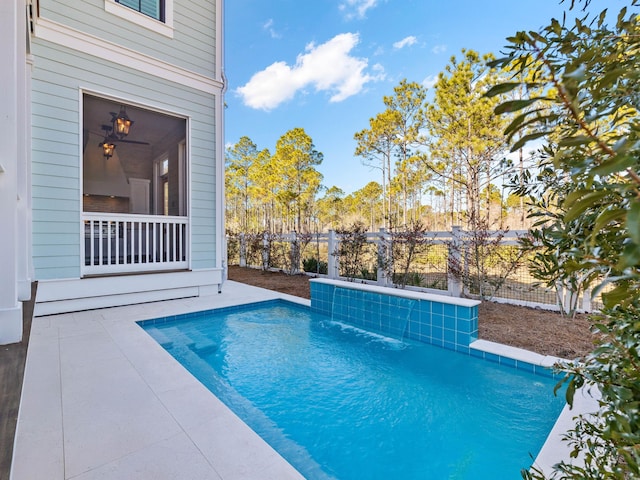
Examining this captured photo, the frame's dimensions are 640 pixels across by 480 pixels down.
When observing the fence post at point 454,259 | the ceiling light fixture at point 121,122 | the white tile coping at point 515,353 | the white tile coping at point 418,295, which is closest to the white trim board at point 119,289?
the white tile coping at point 418,295

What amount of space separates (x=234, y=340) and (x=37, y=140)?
4138 mm

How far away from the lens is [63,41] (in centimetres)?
495

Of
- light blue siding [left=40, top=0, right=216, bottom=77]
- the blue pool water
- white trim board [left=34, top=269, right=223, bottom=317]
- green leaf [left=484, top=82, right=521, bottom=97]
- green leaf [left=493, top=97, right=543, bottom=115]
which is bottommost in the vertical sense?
the blue pool water

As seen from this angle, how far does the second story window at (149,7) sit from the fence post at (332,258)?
569 centimetres

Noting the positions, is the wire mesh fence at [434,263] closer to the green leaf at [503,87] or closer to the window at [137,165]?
the window at [137,165]

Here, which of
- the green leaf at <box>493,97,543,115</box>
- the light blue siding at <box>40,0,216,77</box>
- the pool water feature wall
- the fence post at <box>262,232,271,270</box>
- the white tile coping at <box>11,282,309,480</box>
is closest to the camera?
the green leaf at <box>493,97,543,115</box>

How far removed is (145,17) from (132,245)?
403 centimetres

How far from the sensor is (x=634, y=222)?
1.34ft

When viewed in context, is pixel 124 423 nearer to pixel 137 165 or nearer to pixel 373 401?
pixel 373 401

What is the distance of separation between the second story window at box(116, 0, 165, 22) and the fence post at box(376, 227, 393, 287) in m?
6.07

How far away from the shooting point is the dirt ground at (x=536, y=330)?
3721mm

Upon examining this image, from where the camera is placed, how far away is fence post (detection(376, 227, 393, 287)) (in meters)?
7.29

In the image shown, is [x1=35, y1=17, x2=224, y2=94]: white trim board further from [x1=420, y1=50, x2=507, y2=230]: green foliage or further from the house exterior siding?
[x1=420, y1=50, x2=507, y2=230]: green foliage

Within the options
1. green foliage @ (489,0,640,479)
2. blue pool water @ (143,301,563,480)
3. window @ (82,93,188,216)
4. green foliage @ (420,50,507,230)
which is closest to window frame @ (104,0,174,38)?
window @ (82,93,188,216)
